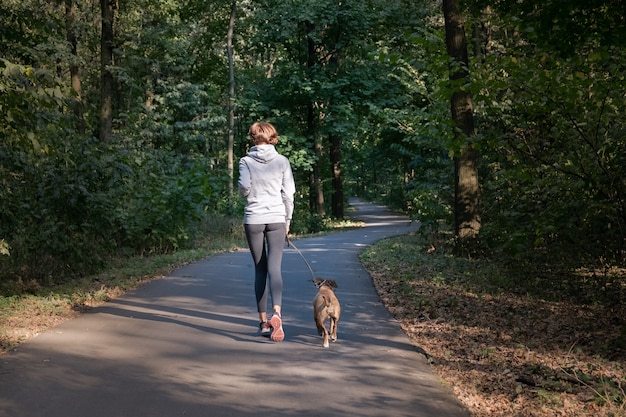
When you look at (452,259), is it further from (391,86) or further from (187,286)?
(391,86)

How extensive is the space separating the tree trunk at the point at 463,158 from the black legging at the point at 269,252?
23.8 feet

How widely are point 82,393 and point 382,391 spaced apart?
2.27 m

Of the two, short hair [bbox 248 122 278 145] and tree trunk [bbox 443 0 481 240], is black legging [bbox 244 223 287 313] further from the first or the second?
tree trunk [bbox 443 0 481 240]

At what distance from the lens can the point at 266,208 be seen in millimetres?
7012

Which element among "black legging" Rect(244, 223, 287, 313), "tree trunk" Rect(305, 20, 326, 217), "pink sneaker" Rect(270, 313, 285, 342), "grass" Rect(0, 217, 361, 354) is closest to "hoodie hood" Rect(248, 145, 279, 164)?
"black legging" Rect(244, 223, 287, 313)

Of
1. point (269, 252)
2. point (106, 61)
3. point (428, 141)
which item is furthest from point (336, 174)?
point (269, 252)

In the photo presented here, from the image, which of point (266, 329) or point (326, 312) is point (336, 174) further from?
point (326, 312)

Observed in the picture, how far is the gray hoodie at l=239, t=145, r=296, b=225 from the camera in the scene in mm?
6996

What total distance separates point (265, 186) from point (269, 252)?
698mm

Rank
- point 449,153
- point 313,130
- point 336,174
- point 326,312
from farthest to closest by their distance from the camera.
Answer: point 336,174 < point 313,130 < point 449,153 < point 326,312

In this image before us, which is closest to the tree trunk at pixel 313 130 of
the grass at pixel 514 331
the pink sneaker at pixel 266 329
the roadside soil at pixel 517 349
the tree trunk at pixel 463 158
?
the tree trunk at pixel 463 158

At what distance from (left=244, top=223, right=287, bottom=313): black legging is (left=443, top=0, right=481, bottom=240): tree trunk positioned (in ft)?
23.8

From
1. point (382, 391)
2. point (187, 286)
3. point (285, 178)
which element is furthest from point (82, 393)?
point (187, 286)

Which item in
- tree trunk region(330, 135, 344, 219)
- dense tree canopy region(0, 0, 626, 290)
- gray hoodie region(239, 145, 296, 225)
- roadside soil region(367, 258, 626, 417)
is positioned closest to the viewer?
roadside soil region(367, 258, 626, 417)
